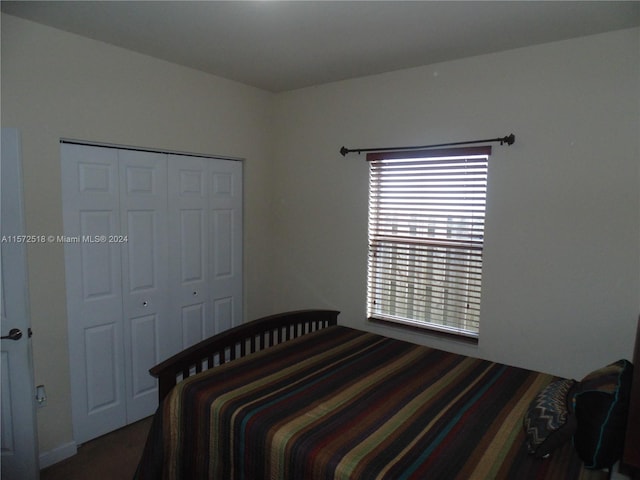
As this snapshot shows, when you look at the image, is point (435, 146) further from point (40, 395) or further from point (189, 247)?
point (40, 395)

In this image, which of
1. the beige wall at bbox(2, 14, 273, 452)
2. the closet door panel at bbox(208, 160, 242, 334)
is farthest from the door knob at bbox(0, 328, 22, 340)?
the closet door panel at bbox(208, 160, 242, 334)

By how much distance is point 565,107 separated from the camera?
2.41 m

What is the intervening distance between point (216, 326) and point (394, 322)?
58.6 inches

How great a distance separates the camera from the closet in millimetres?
2609

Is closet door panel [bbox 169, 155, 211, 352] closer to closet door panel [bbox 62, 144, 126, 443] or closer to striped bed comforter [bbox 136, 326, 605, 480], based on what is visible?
closet door panel [bbox 62, 144, 126, 443]

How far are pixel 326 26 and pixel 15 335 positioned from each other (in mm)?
2293

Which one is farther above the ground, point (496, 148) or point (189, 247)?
point (496, 148)

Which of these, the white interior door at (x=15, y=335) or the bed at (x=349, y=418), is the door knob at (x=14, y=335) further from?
the bed at (x=349, y=418)

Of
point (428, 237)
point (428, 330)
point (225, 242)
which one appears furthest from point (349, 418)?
point (225, 242)

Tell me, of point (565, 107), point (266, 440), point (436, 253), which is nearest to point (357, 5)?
point (565, 107)

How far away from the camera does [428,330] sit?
3.00 metres

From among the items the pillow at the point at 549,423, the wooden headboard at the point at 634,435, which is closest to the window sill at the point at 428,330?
the pillow at the point at 549,423

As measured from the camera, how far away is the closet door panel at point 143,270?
2826mm

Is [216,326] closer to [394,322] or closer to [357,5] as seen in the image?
[394,322]
